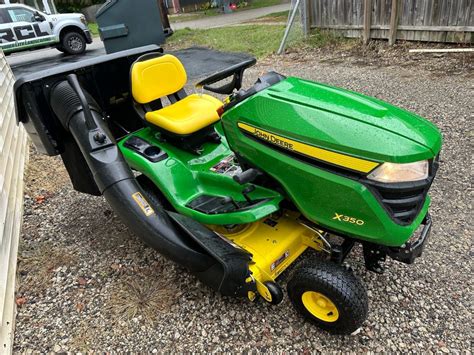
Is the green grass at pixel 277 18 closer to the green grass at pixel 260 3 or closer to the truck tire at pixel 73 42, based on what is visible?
the truck tire at pixel 73 42

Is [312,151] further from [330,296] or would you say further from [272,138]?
[330,296]

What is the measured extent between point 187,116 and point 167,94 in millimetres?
506

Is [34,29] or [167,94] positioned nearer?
[167,94]

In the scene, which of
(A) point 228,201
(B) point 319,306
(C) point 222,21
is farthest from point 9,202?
(C) point 222,21

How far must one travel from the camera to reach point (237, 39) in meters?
10.6

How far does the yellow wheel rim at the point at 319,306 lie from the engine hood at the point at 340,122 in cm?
79

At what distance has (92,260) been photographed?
272 centimetres

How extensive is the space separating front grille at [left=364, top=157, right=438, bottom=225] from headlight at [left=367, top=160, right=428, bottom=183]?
2 centimetres

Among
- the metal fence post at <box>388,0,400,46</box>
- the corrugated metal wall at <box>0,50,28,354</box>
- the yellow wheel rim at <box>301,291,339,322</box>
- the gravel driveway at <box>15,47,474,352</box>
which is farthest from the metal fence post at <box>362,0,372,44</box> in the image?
the yellow wheel rim at <box>301,291,339,322</box>

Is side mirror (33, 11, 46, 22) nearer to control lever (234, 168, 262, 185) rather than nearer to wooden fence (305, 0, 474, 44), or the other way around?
wooden fence (305, 0, 474, 44)

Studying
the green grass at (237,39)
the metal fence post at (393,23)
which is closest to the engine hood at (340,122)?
the metal fence post at (393,23)

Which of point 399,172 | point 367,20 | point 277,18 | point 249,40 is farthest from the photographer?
point 277,18

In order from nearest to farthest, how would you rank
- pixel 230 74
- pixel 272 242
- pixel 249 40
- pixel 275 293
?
1. pixel 275 293
2. pixel 272 242
3. pixel 230 74
4. pixel 249 40

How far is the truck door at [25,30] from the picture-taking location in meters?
10.8
